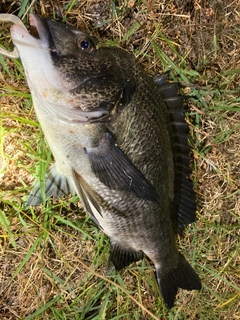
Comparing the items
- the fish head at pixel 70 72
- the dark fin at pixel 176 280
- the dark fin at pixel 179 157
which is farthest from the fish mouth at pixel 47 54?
the dark fin at pixel 176 280

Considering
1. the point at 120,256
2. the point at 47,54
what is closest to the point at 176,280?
the point at 120,256

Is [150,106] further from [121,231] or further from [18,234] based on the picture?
[18,234]

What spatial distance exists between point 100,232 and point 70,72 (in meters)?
1.25

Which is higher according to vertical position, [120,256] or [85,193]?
[85,193]

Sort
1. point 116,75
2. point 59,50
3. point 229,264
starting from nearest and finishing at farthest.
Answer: point 59,50
point 116,75
point 229,264

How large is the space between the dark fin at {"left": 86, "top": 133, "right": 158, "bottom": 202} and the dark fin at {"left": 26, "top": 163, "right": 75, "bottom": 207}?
438mm

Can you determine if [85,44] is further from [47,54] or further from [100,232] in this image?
[100,232]

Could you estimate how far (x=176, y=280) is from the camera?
98.9 inches

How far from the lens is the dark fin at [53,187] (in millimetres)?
2302

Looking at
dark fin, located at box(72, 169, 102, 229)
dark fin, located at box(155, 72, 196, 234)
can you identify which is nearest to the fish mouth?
dark fin, located at box(72, 169, 102, 229)

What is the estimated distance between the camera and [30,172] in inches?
94.3

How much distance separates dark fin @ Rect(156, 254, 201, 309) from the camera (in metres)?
2.49

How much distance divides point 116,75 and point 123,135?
1.00 ft

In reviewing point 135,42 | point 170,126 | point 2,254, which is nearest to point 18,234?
point 2,254
